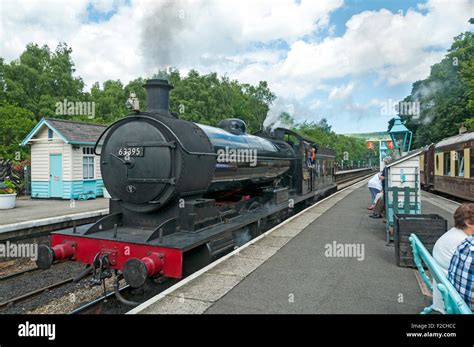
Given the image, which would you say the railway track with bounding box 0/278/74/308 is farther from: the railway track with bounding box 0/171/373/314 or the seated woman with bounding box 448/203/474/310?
the seated woman with bounding box 448/203/474/310

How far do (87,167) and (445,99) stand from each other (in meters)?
35.3

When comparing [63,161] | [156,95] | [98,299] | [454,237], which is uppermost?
[156,95]

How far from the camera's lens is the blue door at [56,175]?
15305mm

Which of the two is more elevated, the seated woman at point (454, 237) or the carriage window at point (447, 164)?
the carriage window at point (447, 164)

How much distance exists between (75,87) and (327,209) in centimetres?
3247

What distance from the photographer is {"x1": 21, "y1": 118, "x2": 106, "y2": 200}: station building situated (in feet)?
49.4

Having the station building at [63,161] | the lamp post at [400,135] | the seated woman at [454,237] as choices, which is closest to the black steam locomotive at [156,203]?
the seated woman at [454,237]

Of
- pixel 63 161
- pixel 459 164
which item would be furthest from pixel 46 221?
pixel 459 164

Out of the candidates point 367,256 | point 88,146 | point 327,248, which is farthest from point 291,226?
point 88,146

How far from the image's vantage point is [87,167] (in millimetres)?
15883

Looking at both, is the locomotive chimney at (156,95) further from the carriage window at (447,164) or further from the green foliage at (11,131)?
the carriage window at (447,164)

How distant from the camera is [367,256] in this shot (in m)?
6.23

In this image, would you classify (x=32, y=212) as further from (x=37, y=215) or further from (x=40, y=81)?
→ (x=40, y=81)

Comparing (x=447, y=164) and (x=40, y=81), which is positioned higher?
(x=40, y=81)
